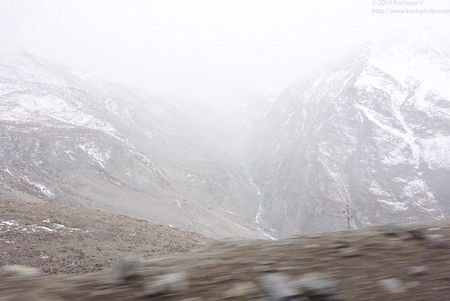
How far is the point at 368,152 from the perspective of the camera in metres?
151

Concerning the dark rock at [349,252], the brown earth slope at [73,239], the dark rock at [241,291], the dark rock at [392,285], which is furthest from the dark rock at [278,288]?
the brown earth slope at [73,239]

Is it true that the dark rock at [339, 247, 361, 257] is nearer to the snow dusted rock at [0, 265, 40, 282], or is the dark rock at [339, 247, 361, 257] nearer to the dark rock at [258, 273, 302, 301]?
the dark rock at [258, 273, 302, 301]

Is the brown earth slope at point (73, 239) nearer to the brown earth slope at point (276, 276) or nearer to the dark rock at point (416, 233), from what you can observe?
the dark rock at point (416, 233)

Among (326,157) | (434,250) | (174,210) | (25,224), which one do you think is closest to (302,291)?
(434,250)

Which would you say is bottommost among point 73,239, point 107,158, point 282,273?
point 107,158

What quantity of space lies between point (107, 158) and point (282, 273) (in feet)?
353

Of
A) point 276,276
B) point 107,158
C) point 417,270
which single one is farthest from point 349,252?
point 107,158

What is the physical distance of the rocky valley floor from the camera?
5.59 m

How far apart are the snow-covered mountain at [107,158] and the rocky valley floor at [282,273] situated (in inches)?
2358

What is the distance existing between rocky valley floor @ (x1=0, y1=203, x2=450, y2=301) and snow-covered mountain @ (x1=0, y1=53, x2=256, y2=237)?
196 ft

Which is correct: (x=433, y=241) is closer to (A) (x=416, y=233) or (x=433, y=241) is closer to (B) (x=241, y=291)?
(A) (x=416, y=233)

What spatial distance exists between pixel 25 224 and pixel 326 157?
11687 centimetres

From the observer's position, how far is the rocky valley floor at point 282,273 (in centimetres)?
559

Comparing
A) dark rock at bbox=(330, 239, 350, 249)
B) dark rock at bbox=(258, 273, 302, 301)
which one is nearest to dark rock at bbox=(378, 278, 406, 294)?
dark rock at bbox=(258, 273, 302, 301)
